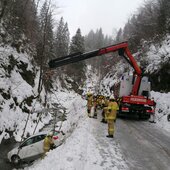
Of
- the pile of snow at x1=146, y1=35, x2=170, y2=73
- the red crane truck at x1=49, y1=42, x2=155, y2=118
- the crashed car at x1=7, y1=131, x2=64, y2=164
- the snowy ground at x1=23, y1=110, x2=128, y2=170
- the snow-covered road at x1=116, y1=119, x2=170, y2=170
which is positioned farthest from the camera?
the pile of snow at x1=146, y1=35, x2=170, y2=73

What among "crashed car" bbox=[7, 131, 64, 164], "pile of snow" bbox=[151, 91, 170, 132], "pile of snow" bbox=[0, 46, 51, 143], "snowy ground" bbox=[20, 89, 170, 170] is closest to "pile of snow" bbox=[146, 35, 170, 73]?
"pile of snow" bbox=[151, 91, 170, 132]

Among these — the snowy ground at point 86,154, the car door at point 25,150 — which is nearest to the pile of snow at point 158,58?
the snowy ground at point 86,154

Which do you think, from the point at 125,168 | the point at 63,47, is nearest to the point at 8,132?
the point at 125,168

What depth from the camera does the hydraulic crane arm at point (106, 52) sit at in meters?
17.0

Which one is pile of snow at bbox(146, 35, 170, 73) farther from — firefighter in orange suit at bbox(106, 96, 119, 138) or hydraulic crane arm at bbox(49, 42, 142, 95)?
firefighter in orange suit at bbox(106, 96, 119, 138)

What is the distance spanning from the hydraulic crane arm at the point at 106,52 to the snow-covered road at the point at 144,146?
395cm

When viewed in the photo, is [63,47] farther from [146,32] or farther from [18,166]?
[18,166]

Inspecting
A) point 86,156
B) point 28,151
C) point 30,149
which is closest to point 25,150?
point 28,151

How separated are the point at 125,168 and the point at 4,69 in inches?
828

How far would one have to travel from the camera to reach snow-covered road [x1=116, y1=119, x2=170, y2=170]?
9.16 m

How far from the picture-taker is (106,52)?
18.2m

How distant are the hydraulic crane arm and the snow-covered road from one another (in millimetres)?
3949

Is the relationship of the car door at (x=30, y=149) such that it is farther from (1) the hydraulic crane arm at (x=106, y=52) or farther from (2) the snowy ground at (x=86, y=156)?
(2) the snowy ground at (x=86, y=156)

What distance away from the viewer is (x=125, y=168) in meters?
8.53
